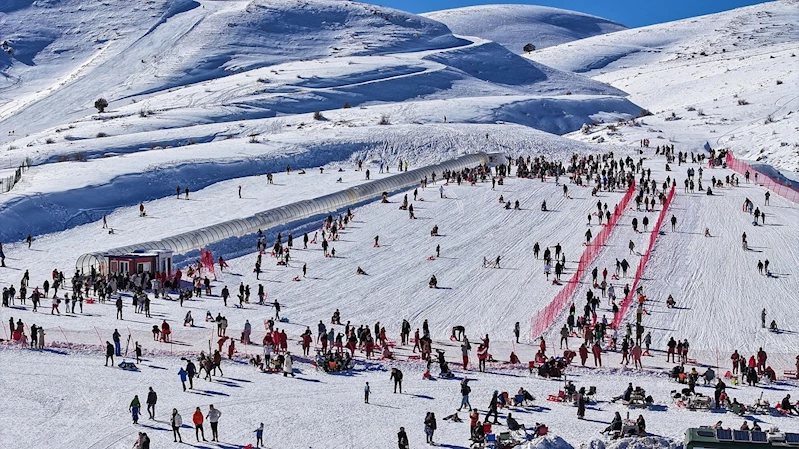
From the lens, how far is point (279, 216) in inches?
2156

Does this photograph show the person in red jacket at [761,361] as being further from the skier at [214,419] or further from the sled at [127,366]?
the sled at [127,366]

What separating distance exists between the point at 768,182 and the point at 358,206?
23228 millimetres

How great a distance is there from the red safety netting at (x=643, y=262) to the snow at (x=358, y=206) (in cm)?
59

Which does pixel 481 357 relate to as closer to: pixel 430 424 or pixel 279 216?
pixel 430 424

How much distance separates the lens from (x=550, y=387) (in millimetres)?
30188

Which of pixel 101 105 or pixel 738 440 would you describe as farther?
pixel 101 105

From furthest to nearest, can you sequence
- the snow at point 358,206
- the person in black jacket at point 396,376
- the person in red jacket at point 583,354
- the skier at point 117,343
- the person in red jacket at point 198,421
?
the person in red jacket at point 583,354
the skier at point 117,343
the person in black jacket at point 396,376
the snow at point 358,206
the person in red jacket at point 198,421

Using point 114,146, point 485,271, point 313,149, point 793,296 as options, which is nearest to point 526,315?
point 485,271

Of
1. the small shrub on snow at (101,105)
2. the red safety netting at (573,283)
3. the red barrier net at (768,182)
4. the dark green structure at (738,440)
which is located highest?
the small shrub on snow at (101,105)

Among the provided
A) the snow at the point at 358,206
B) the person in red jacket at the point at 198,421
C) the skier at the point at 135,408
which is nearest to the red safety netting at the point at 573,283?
the snow at the point at 358,206

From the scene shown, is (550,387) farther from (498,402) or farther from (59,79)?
(59,79)

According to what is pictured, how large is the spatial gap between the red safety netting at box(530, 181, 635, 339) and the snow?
0.48 meters

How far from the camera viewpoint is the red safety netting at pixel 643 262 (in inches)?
1541

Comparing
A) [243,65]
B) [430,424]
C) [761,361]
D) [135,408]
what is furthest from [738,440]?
[243,65]
